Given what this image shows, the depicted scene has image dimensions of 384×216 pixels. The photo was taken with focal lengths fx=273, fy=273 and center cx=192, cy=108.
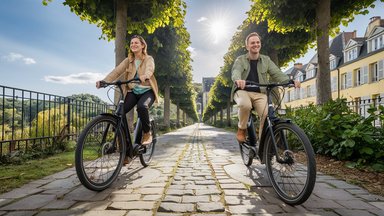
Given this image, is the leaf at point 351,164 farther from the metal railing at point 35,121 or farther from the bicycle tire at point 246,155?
the metal railing at point 35,121

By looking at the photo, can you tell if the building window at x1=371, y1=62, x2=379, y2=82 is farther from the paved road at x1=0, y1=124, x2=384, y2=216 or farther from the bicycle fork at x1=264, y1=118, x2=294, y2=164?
the bicycle fork at x1=264, y1=118, x2=294, y2=164

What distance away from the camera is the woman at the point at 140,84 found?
394 cm

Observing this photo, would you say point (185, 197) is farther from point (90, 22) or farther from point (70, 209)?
point (90, 22)

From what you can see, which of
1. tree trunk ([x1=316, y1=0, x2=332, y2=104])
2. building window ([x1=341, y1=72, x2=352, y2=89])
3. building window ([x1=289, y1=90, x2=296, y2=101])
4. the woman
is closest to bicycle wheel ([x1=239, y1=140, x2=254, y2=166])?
A: the woman

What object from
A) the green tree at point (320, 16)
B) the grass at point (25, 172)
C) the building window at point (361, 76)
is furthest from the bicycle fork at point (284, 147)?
the building window at point (361, 76)

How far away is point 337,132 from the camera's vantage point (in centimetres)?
499

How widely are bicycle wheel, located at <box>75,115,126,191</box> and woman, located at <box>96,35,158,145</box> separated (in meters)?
0.61

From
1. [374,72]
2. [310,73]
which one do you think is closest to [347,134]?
[374,72]

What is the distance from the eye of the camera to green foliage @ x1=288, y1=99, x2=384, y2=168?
4359mm

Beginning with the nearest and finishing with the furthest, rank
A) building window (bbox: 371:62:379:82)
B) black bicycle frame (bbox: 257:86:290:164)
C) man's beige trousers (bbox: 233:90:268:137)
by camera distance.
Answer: black bicycle frame (bbox: 257:86:290:164) < man's beige trousers (bbox: 233:90:268:137) < building window (bbox: 371:62:379:82)

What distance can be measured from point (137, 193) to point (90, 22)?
6970 millimetres

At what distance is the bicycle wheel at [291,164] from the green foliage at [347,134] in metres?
2.06

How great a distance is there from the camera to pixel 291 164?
2729 millimetres

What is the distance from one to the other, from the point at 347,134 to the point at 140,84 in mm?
3492
